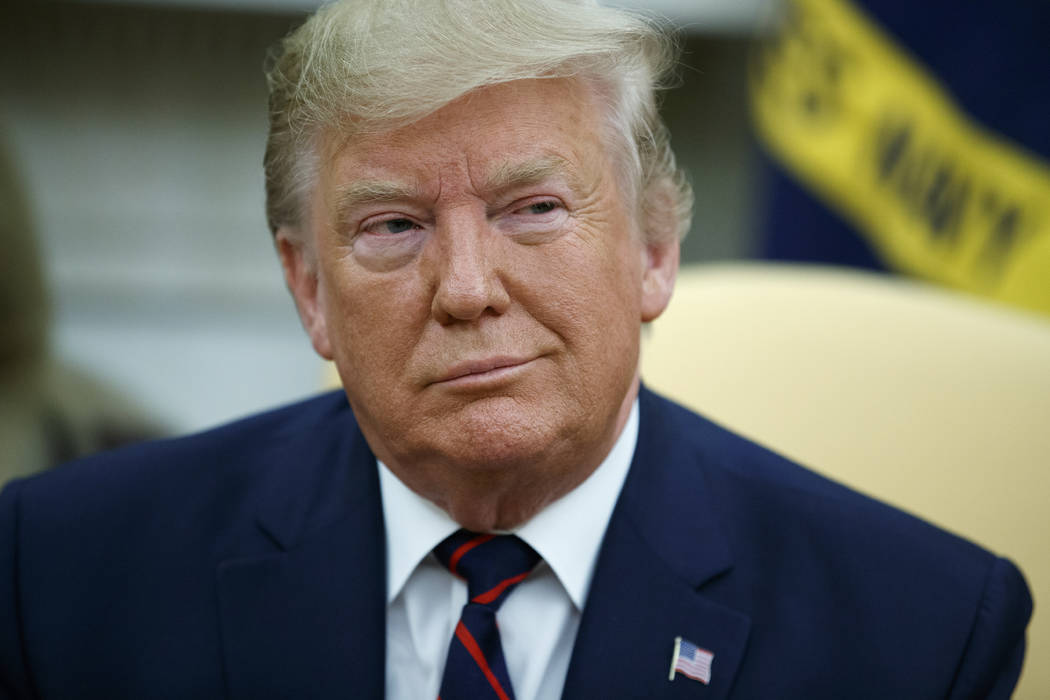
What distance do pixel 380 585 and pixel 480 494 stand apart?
217mm

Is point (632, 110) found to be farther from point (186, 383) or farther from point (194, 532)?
point (186, 383)

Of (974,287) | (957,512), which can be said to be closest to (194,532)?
(957,512)

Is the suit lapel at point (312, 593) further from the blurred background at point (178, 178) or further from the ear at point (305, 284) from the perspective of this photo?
the blurred background at point (178, 178)

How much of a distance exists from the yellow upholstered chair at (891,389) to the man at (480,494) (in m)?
0.31

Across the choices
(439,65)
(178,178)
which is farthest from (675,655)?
(178,178)

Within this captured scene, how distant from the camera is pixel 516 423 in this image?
4.70ft

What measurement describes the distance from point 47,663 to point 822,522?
3.83 feet

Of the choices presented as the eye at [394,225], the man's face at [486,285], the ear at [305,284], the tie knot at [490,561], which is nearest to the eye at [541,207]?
the man's face at [486,285]

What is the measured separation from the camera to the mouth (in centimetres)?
142

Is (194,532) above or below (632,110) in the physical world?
below

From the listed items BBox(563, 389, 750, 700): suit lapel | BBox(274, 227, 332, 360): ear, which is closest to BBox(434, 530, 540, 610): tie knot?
BBox(563, 389, 750, 700): suit lapel

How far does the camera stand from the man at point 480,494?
4.70ft

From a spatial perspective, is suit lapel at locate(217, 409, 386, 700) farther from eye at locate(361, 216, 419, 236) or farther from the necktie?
eye at locate(361, 216, 419, 236)

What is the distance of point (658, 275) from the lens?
5.57ft
